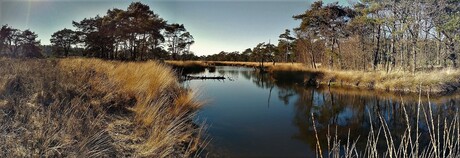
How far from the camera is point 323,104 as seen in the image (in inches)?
378

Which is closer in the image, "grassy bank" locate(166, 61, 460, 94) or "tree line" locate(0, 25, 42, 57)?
"grassy bank" locate(166, 61, 460, 94)

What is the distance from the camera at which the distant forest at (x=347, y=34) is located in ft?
54.1

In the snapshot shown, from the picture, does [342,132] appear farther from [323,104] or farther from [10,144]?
[10,144]

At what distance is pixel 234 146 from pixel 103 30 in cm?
2046

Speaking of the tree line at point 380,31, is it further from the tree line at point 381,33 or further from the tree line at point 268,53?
the tree line at point 268,53

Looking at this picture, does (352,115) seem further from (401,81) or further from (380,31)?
(380,31)

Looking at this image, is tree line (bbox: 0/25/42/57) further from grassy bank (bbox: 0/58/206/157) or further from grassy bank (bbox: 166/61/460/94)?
grassy bank (bbox: 166/61/460/94)

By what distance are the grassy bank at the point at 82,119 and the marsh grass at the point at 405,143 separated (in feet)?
5.77

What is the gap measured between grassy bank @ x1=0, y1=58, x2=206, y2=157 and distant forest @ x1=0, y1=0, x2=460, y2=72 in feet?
28.6

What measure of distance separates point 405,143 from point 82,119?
295 centimetres

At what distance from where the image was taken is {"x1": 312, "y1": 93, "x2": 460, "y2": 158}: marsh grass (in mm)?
2092

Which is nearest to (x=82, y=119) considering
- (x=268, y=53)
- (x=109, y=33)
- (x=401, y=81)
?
(x=401, y=81)

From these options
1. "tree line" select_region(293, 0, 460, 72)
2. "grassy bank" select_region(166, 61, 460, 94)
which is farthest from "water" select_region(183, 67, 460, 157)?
"tree line" select_region(293, 0, 460, 72)

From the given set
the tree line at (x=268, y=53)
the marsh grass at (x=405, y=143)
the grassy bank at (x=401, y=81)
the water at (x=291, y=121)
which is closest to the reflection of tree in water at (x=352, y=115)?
the water at (x=291, y=121)
